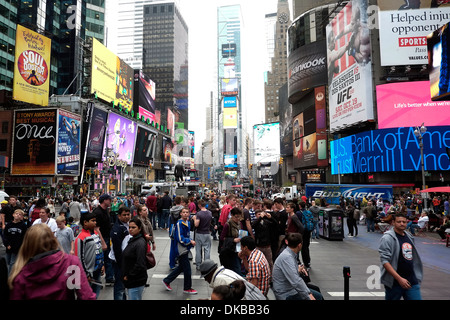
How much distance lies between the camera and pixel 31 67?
35.3 meters

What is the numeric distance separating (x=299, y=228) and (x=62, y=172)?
129ft

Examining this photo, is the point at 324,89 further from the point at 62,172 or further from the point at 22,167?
the point at 22,167

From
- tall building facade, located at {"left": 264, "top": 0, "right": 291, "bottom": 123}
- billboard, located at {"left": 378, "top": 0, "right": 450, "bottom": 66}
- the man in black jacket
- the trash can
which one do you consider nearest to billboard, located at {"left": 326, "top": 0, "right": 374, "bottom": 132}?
billboard, located at {"left": 378, "top": 0, "right": 450, "bottom": 66}

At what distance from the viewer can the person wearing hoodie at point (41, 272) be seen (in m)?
2.71

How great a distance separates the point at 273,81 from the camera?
147625 mm

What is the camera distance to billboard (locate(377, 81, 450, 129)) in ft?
132

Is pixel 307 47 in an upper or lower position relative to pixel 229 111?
lower

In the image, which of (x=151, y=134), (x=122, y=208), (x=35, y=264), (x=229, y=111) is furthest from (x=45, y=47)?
(x=229, y=111)

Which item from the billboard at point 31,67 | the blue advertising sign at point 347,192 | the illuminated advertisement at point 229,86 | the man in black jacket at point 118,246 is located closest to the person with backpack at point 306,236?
the man in black jacket at point 118,246

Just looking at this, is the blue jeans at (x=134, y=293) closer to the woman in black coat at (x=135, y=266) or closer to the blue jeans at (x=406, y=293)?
the woman in black coat at (x=135, y=266)

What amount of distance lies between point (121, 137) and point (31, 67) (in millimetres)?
20764

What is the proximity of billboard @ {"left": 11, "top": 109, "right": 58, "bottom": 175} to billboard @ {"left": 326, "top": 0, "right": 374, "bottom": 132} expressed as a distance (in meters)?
41.9

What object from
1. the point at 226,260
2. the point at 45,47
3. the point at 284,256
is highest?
the point at 45,47

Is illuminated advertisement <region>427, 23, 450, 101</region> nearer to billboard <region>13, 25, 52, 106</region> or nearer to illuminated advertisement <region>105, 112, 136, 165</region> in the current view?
billboard <region>13, 25, 52, 106</region>
